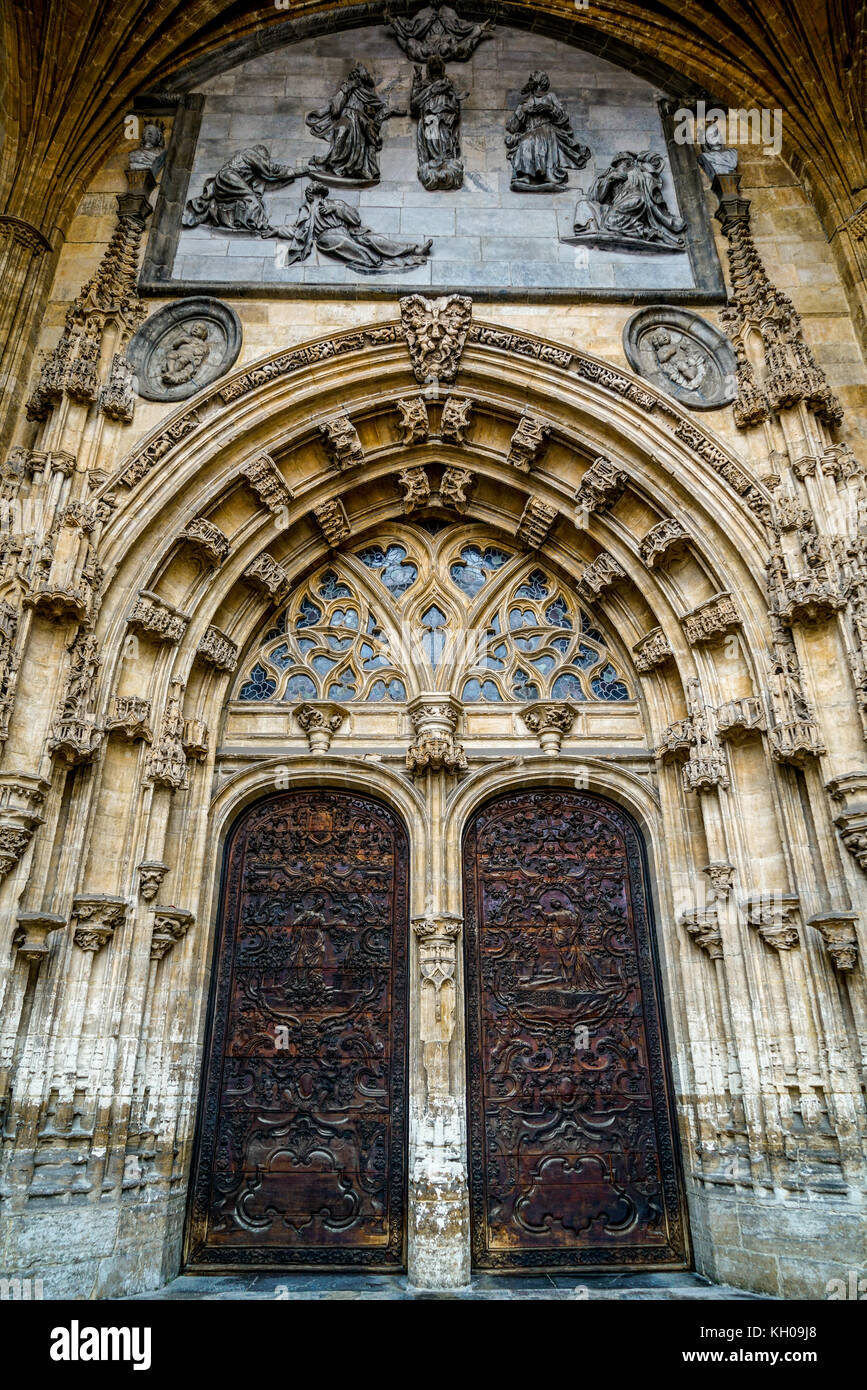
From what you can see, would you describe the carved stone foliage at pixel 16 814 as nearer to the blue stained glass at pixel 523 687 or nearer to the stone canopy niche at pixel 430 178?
the blue stained glass at pixel 523 687

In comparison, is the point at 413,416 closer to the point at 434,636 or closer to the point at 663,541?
the point at 434,636

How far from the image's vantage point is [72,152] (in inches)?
349

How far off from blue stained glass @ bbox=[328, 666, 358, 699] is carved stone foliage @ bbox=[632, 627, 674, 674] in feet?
8.57

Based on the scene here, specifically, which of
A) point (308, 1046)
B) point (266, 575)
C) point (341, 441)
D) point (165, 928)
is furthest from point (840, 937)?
point (341, 441)

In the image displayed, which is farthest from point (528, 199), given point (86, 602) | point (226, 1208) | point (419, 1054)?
point (226, 1208)

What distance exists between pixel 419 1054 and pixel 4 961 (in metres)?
3.12

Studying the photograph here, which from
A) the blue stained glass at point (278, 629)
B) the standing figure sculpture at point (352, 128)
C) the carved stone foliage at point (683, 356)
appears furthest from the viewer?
the standing figure sculpture at point (352, 128)

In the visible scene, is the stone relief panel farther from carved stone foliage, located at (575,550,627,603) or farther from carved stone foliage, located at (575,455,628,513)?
carved stone foliage, located at (575,550,627,603)

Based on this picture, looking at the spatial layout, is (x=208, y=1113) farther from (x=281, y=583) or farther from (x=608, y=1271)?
(x=281, y=583)

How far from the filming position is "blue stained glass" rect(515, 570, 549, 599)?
8.93 meters

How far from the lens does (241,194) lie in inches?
353

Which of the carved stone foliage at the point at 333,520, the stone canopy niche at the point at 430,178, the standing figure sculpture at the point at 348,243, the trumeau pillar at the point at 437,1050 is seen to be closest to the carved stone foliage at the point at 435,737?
the trumeau pillar at the point at 437,1050

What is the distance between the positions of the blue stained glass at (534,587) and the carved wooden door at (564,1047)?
6.58ft

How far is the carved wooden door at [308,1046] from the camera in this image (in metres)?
6.78
